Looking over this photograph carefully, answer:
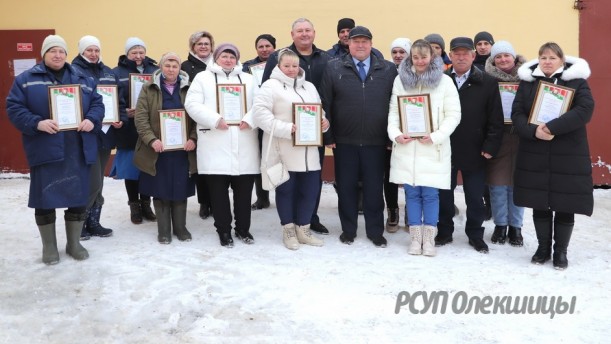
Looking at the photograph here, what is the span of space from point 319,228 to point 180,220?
1385 mm

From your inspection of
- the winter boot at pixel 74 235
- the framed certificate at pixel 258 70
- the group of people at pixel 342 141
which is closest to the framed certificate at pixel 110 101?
the group of people at pixel 342 141

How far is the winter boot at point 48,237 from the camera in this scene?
15.0ft

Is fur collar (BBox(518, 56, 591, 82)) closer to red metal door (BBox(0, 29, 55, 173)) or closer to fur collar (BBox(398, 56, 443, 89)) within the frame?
fur collar (BBox(398, 56, 443, 89))

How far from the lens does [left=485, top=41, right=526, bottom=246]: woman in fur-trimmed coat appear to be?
510 centimetres

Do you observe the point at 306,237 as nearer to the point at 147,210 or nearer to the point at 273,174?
the point at 273,174

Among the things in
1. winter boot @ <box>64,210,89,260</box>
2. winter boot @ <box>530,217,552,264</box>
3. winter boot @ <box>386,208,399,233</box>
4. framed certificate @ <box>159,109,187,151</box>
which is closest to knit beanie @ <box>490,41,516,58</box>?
winter boot @ <box>530,217,552,264</box>

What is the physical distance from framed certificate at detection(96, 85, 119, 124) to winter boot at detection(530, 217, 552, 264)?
389cm

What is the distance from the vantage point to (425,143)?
15.6 feet

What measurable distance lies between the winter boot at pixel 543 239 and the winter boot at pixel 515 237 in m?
0.51

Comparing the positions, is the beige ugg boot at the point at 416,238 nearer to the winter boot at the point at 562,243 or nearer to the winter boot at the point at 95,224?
the winter boot at the point at 562,243

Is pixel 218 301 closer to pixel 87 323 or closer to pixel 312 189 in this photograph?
pixel 87 323

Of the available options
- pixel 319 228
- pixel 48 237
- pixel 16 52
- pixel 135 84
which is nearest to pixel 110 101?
pixel 135 84

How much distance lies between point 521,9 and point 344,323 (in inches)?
226

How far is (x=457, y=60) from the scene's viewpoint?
4.90m
